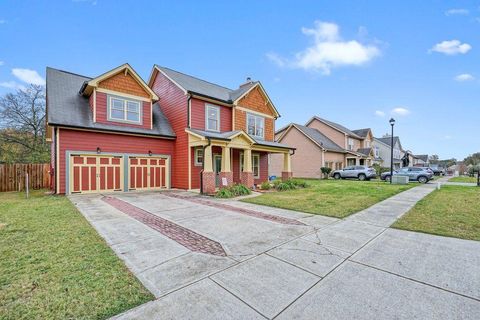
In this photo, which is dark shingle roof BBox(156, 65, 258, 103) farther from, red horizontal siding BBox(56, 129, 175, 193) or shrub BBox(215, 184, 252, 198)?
shrub BBox(215, 184, 252, 198)

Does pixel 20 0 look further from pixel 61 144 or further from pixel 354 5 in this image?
pixel 354 5

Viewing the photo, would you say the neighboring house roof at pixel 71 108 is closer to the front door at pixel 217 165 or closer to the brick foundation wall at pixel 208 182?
the front door at pixel 217 165

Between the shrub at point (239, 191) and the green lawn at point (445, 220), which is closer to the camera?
the green lawn at point (445, 220)

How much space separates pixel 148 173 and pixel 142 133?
8.72 feet

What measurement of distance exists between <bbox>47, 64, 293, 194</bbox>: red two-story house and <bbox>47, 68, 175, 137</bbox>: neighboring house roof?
1.6 inches

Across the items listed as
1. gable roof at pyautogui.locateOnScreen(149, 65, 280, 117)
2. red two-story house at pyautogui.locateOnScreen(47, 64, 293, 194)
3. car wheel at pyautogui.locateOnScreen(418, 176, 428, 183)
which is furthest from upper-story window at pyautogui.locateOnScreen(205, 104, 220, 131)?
car wheel at pyautogui.locateOnScreen(418, 176, 428, 183)

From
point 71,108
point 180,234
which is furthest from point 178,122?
point 180,234

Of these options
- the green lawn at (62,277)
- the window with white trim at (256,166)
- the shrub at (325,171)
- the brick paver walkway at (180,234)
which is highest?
the window with white trim at (256,166)

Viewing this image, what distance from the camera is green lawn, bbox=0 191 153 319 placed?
8.13 ft

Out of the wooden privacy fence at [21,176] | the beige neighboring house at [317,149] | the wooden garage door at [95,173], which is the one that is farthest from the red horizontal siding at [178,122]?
the beige neighboring house at [317,149]

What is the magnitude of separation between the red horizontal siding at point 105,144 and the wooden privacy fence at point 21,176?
6.26 m

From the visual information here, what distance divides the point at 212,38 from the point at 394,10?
13014 millimetres

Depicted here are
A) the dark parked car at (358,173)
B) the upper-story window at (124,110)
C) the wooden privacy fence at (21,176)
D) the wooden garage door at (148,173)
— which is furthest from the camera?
the dark parked car at (358,173)

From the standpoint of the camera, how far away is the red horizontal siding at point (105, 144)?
1137cm
